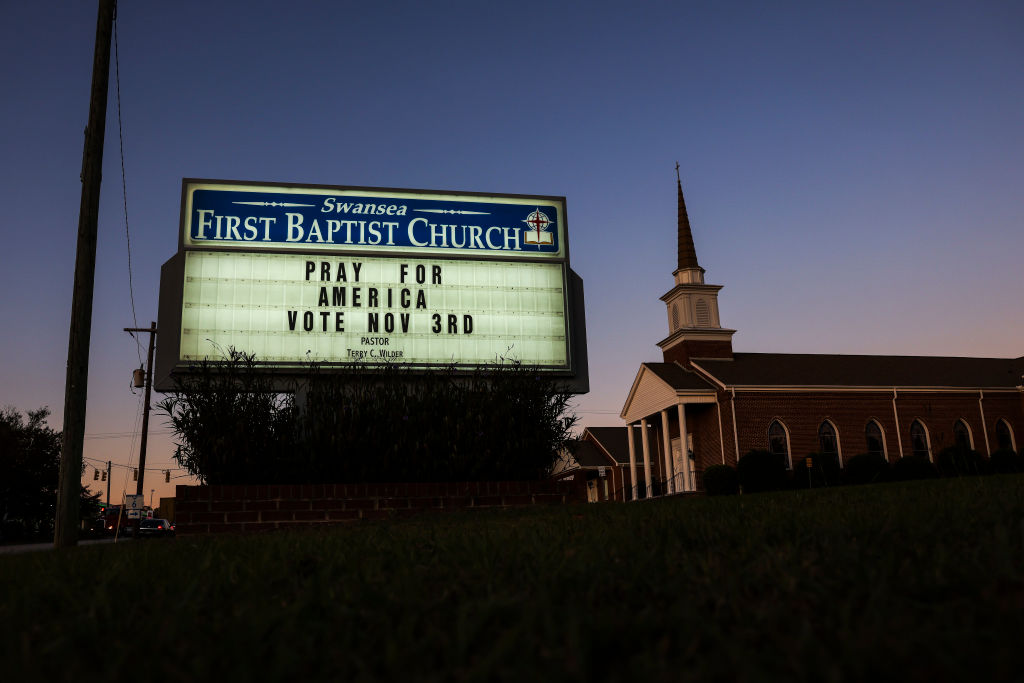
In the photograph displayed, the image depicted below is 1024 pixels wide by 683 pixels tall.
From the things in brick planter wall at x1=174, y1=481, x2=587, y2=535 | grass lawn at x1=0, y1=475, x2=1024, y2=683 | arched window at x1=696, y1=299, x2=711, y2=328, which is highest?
arched window at x1=696, y1=299, x2=711, y2=328

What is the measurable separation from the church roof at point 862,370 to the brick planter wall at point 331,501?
29383mm

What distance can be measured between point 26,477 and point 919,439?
50.3 meters

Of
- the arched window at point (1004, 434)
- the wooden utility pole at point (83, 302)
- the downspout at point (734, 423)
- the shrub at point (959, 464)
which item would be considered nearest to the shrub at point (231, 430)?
the wooden utility pole at point (83, 302)

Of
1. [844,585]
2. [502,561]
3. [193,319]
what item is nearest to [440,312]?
[193,319]

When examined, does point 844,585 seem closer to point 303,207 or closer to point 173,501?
point 173,501

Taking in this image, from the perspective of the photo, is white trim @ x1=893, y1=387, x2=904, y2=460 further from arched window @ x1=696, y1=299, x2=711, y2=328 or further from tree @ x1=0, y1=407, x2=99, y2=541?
tree @ x1=0, y1=407, x2=99, y2=541

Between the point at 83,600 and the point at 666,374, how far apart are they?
3800cm

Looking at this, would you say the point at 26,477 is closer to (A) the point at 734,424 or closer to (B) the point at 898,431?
(A) the point at 734,424

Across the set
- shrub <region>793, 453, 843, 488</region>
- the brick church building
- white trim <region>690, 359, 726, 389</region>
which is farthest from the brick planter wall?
white trim <region>690, 359, 726, 389</region>

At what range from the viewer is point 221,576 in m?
4.50

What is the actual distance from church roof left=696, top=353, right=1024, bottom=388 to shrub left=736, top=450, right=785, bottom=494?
407 inches

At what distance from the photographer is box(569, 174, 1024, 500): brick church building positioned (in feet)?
129

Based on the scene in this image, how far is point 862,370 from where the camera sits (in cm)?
4356

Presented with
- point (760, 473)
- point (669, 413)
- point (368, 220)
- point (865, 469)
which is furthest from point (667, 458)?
point (368, 220)
